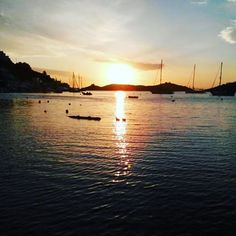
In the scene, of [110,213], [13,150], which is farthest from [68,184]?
[13,150]

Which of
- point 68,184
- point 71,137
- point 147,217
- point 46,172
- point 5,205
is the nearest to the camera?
point 147,217

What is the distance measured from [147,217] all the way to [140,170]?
10929 millimetres

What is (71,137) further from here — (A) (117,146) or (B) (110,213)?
(B) (110,213)

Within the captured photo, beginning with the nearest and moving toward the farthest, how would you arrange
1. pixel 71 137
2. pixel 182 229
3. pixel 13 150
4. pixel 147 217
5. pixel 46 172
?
1. pixel 182 229
2. pixel 147 217
3. pixel 46 172
4. pixel 13 150
5. pixel 71 137

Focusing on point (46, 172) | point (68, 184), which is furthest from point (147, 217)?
point (46, 172)

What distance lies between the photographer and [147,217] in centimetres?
1942

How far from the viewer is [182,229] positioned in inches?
704

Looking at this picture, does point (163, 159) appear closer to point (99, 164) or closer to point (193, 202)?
point (99, 164)

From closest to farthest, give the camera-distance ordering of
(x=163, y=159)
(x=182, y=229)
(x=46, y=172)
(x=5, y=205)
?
(x=182, y=229) → (x=5, y=205) → (x=46, y=172) → (x=163, y=159)

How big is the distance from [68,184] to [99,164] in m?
7.20

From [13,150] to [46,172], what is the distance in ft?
42.4

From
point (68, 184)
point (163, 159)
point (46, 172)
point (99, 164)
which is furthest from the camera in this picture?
point (163, 159)

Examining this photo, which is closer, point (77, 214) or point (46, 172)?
point (77, 214)

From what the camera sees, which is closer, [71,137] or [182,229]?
[182,229]
